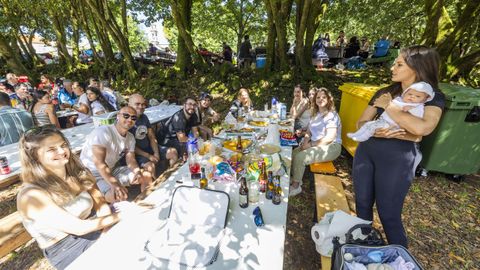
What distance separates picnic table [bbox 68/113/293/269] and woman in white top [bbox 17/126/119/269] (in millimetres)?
315

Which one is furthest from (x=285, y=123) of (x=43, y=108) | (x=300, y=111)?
(x=43, y=108)

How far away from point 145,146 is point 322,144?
3166 millimetres

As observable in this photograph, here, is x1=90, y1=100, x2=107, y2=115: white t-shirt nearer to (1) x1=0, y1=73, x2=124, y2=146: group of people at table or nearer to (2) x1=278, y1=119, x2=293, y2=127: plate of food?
(1) x1=0, y1=73, x2=124, y2=146: group of people at table

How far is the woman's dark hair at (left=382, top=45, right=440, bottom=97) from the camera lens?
1821 millimetres

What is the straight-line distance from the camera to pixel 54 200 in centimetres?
180

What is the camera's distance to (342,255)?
1720mm

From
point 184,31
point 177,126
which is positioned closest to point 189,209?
point 177,126

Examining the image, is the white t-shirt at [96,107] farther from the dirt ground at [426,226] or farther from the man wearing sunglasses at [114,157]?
the man wearing sunglasses at [114,157]

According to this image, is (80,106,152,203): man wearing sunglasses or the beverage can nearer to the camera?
the beverage can

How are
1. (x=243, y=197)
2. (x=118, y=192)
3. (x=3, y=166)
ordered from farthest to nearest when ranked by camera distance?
(x=118, y=192), (x=3, y=166), (x=243, y=197)

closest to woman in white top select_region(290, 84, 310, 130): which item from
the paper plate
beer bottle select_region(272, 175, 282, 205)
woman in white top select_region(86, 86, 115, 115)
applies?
the paper plate

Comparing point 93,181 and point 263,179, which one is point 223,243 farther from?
point 93,181

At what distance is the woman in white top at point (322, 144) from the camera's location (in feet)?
12.3

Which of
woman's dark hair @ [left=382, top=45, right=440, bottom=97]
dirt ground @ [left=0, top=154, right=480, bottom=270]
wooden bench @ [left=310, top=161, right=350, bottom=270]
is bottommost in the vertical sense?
dirt ground @ [left=0, top=154, right=480, bottom=270]
